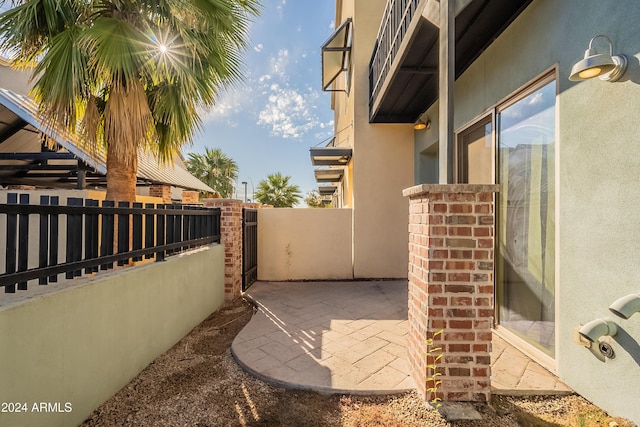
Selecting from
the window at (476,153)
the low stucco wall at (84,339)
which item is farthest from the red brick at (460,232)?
the low stucco wall at (84,339)

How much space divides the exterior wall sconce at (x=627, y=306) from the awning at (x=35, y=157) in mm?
5546

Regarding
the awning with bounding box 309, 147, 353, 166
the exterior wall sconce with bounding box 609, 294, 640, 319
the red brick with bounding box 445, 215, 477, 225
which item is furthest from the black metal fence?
the exterior wall sconce with bounding box 609, 294, 640, 319

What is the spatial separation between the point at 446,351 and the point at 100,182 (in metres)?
10.3

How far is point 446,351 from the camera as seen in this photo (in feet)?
7.09

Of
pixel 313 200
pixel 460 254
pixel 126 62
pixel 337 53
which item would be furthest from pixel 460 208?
pixel 313 200

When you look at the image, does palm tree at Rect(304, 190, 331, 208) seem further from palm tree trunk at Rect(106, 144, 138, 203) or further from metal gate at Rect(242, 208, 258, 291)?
palm tree trunk at Rect(106, 144, 138, 203)

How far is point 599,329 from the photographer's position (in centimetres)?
198

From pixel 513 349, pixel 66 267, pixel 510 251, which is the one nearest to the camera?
pixel 66 267

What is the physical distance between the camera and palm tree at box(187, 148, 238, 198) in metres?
20.5

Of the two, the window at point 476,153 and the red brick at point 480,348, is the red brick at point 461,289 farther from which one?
the window at point 476,153

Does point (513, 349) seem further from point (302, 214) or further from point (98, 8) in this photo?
point (98, 8)

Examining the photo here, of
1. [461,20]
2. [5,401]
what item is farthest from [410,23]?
[5,401]

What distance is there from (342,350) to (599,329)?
6.87 ft

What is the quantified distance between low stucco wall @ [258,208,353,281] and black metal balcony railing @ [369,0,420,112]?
278cm
